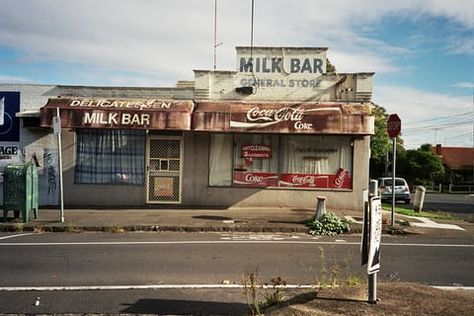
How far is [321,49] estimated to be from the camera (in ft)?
54.6

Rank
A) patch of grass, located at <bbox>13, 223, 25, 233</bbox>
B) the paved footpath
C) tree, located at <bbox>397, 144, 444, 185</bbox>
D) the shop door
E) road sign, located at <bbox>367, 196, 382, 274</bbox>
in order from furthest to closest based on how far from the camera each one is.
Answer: tree, located at <bbox>397, 144, 444, 185</bbox> → the shop door → the paved footpath → patch of grass, located at <bbox>13, 223, 25, 233</bbox> → road sign, located at <bbox>367, 196, 382, 274</bbox>

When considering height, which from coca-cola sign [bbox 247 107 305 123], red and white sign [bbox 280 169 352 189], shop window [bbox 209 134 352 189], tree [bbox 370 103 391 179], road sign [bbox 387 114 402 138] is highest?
tree [bbox 370 103 391 179]

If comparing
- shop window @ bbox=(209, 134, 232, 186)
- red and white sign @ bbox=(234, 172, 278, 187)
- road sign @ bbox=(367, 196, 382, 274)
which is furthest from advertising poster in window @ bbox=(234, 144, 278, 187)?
road sign @ bbox=(367, 196, 382, 274)

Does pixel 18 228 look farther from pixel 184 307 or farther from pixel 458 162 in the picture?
pixel 458 162

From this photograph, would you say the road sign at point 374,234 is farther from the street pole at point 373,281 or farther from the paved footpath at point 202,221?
the paved footpath at point 202,221

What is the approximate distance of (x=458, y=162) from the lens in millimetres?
63500

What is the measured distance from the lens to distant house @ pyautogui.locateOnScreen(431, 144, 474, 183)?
60.0 metres

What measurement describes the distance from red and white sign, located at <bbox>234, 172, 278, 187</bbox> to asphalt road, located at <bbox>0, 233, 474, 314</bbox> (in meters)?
4.60

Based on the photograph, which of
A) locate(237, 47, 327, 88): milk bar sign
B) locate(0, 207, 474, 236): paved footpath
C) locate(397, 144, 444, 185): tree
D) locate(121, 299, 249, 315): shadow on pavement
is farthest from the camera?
locate(397, 144, 444, 185): tree

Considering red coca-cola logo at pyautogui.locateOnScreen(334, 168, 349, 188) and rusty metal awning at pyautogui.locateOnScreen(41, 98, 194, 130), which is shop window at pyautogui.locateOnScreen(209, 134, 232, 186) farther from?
red coca-cola logo at pyautogui.locateOnScreen(334, 168, 349, 188)

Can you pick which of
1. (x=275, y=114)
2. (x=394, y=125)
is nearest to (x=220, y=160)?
(x=275, y=114)

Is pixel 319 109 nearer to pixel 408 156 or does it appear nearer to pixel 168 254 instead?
pixel 168 254

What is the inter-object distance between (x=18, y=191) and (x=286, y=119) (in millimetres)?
7880

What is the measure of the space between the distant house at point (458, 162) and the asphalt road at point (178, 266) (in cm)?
5184
